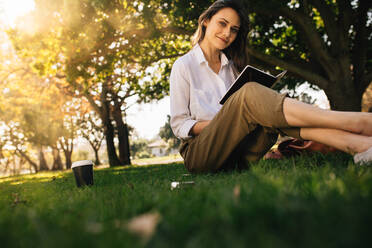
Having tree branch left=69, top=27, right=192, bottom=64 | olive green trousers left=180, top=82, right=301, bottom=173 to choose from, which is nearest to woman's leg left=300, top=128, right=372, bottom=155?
olive green trousers left=180, top=82, right=301, bottom=173

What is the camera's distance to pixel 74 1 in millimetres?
7434

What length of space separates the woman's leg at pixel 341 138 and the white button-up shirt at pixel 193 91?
1306 millimetres

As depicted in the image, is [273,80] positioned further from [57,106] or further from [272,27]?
[57,106]

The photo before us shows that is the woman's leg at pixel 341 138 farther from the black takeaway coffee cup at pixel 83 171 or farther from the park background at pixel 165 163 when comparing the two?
the black takeaway coffee cup at pixel 83 171

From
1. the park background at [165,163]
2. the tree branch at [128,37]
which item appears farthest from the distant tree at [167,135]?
the tree branch at [128,37]

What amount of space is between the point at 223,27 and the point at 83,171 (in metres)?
2.61

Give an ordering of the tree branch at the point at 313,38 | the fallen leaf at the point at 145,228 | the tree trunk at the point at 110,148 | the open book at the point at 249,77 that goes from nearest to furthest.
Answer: the fallen leaf at the point at 145,228 → the open book at the point at 249,77 → the tree branch at the point at 313,38 → the tree trunk at the point at 110,148

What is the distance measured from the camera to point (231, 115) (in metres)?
2.79

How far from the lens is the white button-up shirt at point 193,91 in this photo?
3.40 m

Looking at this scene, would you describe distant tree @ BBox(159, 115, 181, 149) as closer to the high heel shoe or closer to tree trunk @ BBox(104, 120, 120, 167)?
tree trunk @ BBox(104, 120, 120, 167)

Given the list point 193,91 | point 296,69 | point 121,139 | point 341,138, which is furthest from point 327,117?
point 121,139

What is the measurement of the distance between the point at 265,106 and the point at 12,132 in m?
33.6

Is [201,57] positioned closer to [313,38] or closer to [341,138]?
[341,138]

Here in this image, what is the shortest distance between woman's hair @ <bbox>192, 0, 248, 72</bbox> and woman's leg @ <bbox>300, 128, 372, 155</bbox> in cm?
194
